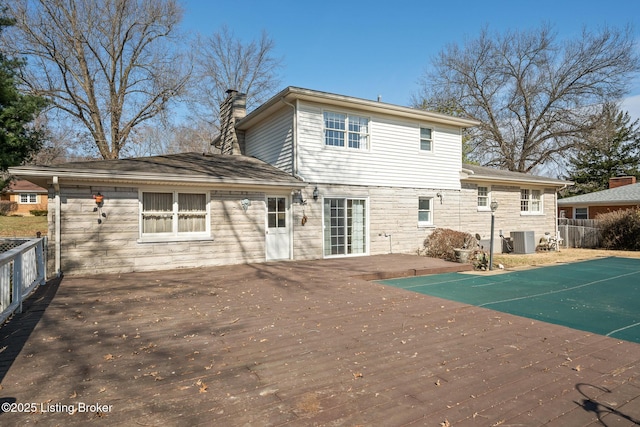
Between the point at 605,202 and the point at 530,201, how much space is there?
8.57 meters

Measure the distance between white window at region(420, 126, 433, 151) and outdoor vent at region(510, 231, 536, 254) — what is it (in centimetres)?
587

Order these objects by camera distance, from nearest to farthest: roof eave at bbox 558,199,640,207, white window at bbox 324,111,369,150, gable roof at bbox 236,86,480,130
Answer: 1. gable roof at bbox 236,86,480,130
2. white window at bbox 324,111,369,150
3. roof eave at bbox 558,199,640,207

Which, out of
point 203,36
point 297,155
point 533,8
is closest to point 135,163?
point 297,155

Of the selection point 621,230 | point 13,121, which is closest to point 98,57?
point 13,121

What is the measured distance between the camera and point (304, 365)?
11.6 feet

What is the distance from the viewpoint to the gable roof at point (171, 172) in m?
7.89

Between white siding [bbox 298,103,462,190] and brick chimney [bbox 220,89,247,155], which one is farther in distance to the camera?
brick chimney [bbox 220,89,247,155]

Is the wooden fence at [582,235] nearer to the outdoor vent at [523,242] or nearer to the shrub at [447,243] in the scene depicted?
the outdoor vent at [523,242]

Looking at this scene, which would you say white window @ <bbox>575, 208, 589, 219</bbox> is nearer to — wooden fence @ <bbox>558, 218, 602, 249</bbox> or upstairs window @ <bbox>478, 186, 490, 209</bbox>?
wooden fence @ <bbox>558, 218, 602, 249</bbox>

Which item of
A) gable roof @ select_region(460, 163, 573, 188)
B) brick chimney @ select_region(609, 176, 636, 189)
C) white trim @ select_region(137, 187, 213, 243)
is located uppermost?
brick chimney @ select_region(609, 176, 636, 189)

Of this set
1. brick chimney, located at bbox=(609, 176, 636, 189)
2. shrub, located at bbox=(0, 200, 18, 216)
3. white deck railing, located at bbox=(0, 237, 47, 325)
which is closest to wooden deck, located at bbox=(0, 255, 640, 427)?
white deck railing, located at bbox=(0, 237, 47, 325)

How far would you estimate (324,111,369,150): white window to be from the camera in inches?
454

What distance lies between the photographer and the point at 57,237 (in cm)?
802

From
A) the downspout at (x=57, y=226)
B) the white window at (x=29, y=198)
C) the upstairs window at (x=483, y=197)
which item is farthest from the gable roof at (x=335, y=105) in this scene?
the white window at (x=29, y=198)
